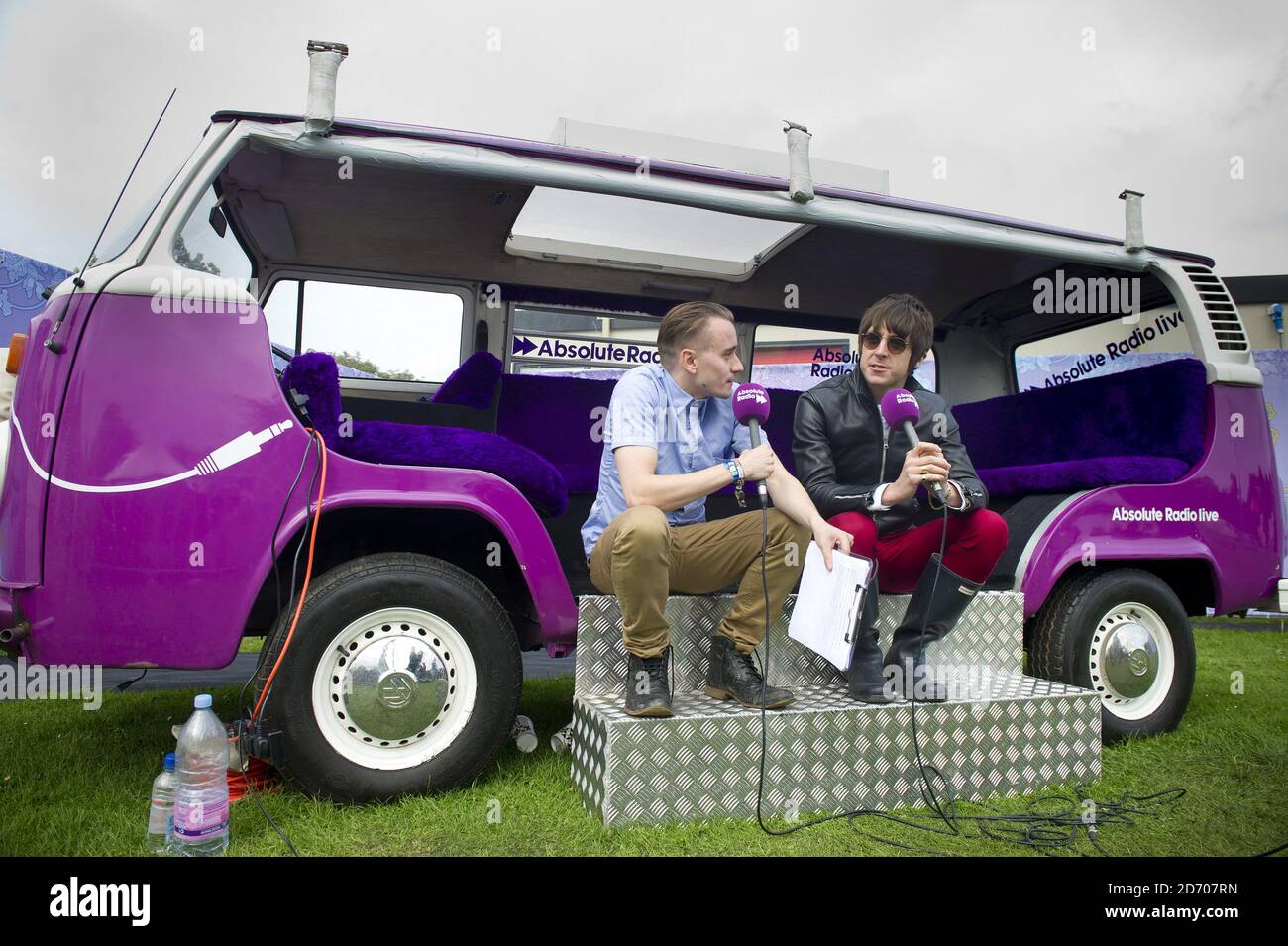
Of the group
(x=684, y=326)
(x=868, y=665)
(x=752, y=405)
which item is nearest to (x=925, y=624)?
(x=868, y=665)

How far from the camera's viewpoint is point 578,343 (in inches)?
198

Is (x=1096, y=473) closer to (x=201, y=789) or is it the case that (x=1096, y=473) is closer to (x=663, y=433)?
(x=663, y=433)

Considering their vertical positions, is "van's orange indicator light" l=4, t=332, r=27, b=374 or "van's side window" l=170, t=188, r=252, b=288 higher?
"van's side window" l=170, t=188, r=252, b=288

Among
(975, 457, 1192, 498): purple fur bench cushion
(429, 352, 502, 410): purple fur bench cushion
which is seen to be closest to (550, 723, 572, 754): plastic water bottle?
(429, 352, 502, 410): purple fur bench cushion

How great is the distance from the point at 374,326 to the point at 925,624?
318 centimetres

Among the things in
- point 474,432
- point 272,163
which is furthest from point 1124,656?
point 272,163

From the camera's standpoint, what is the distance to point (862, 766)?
2955 mm

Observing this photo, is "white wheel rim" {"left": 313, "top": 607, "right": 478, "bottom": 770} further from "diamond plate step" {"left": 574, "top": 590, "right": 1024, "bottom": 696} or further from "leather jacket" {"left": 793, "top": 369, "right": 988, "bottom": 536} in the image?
"leather jacket" {"left": 793, "top": 369, "right": 988, "bottom": 536}

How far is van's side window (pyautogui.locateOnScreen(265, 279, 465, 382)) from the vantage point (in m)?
4.44

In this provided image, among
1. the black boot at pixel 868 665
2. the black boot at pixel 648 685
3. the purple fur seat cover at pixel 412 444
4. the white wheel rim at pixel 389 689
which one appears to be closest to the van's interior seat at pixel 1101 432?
the black boot at pixel 868 665

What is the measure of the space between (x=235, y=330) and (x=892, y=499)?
2.43 meters

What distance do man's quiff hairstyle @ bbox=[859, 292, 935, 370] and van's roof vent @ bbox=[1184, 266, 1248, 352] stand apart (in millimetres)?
1761

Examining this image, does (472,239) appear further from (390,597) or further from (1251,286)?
(1251,286)
